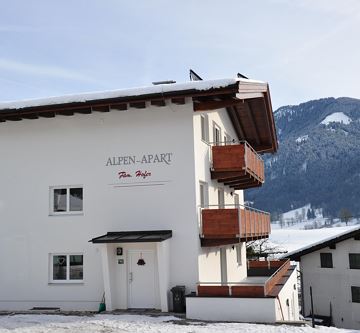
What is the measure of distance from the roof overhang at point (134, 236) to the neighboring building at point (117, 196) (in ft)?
0.13

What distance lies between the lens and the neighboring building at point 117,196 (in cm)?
1717

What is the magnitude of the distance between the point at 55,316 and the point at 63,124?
23.5 feet

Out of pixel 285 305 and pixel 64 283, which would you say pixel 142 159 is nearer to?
pixel 64 283

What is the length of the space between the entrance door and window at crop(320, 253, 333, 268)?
22.0 meters

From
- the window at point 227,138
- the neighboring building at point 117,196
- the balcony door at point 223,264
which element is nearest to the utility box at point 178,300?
the neighboring building at point 117,196

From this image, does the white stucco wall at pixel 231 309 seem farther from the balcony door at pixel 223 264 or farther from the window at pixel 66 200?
the balcony door at pixel 223 264

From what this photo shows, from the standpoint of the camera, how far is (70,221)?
60.6ft

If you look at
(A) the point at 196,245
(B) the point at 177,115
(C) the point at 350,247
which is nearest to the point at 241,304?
(A) the point at 196,245

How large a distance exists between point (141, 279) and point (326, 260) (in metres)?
22.3

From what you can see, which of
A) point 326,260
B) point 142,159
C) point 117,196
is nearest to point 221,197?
point 142,159

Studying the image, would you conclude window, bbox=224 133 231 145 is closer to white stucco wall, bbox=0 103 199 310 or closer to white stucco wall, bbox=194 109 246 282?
white stucco wall, bbox=194 109 246 282

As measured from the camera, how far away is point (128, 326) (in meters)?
14.1

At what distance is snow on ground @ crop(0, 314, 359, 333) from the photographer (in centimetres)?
1346

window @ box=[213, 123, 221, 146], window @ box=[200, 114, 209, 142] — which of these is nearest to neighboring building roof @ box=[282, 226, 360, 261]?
window @ box=[213, 123, 221, 146]
